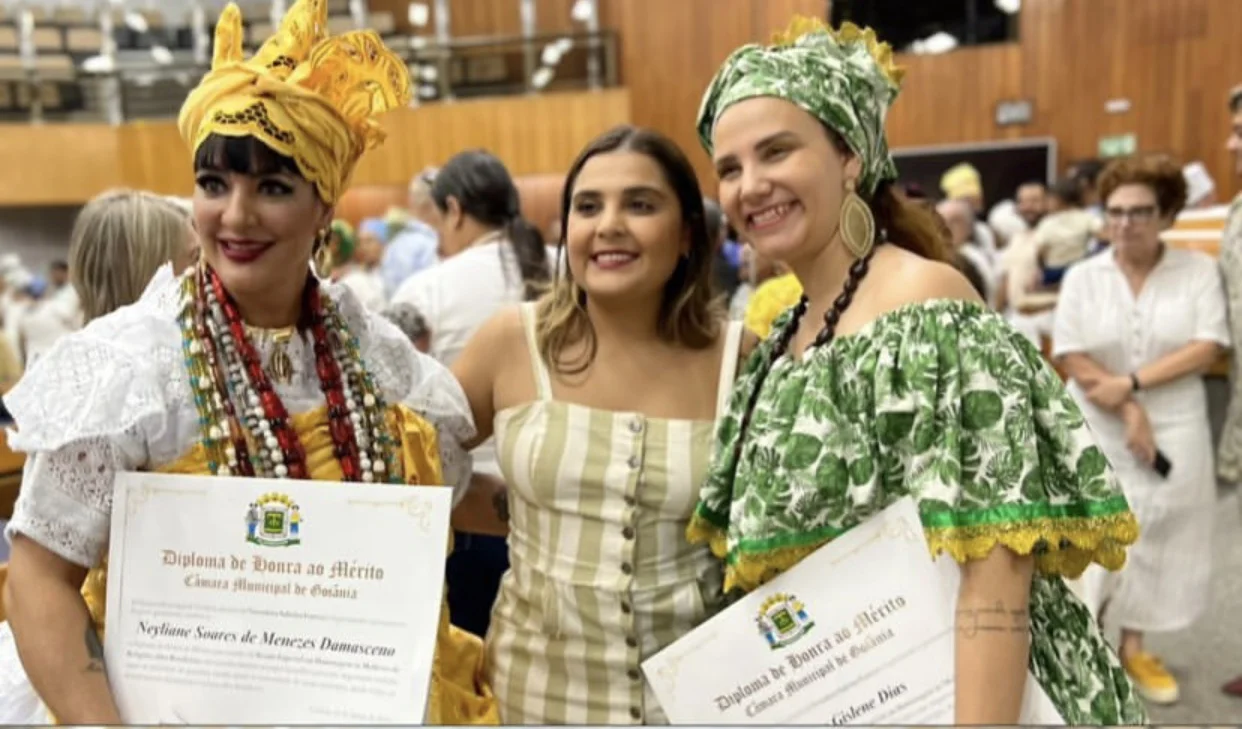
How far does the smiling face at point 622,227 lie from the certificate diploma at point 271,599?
55 centimetres

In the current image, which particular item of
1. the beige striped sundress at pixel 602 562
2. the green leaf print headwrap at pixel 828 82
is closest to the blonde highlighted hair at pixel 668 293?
the beige striped sundress at pixel 602 562

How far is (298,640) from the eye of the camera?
3.41 feet

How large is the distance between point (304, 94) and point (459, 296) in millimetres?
1706

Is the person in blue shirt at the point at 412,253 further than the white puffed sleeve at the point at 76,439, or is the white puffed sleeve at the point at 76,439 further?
the person in blue shirt at the point at 412,253

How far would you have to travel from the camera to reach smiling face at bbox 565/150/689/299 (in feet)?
4.92

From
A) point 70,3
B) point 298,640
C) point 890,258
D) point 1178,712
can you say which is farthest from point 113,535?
point 70,3

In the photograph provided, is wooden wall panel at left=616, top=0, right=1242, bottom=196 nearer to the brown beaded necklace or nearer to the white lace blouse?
the brown beaded necklace

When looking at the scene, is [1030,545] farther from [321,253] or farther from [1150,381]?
[1150,381]

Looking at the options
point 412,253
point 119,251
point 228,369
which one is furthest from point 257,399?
point 412,253

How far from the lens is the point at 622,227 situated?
4.90 feet

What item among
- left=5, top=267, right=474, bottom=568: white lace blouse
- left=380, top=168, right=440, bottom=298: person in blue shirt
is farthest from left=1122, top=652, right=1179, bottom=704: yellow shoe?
left=380, top=168, right=440, bottom=298: person in blue shirt

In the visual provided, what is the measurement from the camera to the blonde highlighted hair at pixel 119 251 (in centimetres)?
204

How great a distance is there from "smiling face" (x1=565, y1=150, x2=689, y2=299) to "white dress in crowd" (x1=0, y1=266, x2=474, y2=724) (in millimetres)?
440

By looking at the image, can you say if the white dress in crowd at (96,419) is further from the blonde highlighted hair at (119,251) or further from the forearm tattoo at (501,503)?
the blonde highlighted hair at (119,251)
